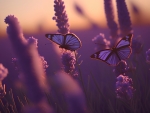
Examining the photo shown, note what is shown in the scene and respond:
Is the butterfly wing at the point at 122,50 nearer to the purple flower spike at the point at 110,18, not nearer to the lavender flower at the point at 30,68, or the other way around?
the lavender flower at the point at 30,68

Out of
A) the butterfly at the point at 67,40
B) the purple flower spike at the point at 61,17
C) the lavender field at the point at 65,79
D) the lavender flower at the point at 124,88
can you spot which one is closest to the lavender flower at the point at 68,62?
the lavender field at the point at 65,79

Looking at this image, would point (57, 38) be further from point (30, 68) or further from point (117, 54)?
point (117, 54)

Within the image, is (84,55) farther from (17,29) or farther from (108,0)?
(17,29)

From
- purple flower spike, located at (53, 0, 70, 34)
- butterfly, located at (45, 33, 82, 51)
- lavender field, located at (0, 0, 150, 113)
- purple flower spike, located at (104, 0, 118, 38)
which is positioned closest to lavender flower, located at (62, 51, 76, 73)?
lavender field, located at (0, 0, 150, 113)

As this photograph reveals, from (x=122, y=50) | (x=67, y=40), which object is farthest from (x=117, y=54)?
(x=67, y=40)

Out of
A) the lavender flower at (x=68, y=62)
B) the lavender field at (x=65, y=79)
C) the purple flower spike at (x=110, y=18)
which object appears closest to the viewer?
the lavender field at (x=65, y=79)

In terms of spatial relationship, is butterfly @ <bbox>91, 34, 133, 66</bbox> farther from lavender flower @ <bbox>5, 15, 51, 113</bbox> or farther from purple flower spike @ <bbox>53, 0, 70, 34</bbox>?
purple flower spike @ <bbox>53, 0, 70, 34</bbox>

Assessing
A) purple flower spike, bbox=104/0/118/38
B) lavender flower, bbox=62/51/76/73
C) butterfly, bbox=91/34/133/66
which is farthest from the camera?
purple flower spike, bbox=104/0/118/38
